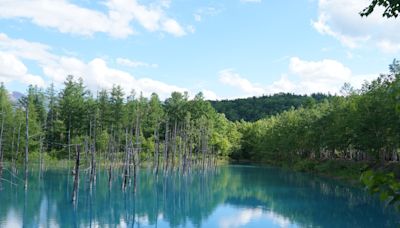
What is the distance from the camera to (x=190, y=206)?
1208 inches

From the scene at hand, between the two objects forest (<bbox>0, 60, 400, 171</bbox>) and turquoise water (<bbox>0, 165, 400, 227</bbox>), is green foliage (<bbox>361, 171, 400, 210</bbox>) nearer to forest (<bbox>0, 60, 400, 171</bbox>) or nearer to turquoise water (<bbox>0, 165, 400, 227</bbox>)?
turquoise water (<bbox>0, 165, 400, 227</bbox>)

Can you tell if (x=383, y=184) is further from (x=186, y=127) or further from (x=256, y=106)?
(x=256, y=106)

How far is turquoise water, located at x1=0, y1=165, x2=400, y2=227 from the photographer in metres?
23.7

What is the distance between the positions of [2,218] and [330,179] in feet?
122

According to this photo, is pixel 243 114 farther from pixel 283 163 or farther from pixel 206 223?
pixel 206 223

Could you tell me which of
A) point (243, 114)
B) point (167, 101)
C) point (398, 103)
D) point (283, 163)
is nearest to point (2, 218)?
point (398, 103)

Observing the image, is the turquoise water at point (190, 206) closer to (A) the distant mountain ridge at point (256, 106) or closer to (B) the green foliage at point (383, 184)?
(B) the green foliage at point (383, 184)

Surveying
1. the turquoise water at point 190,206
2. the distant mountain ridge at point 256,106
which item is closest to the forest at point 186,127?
the turquoise water at point 190,206

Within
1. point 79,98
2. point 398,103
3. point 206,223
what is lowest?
point 206,223

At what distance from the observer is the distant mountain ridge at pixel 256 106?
447 feet

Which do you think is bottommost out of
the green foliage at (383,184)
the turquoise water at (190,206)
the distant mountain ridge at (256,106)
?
the turquoise water at (190,206)

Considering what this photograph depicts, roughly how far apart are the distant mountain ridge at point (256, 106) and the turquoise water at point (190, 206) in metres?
92.9

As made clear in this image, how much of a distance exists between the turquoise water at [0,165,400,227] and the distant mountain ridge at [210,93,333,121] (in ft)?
305

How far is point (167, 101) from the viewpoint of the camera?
8669cm
